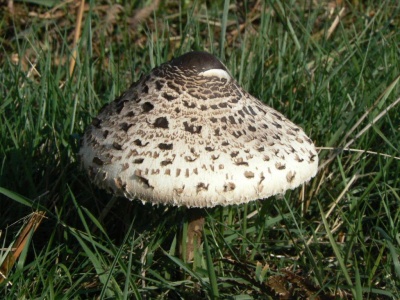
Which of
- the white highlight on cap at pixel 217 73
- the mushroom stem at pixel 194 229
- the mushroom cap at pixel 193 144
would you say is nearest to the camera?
the mushroom cap at pixel 193 144

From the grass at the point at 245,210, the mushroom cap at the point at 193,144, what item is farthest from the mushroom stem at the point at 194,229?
the mushroom cap at the point at 193,144

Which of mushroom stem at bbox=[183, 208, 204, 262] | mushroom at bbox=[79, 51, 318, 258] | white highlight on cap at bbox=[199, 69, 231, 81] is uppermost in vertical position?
white highlight on cap at bbox=[199, 69, 231, 81]

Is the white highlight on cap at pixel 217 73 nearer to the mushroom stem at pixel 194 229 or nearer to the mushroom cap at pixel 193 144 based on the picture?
the mushroom cap at pixel 193 144

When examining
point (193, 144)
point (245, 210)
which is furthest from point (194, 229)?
point (193, 144)

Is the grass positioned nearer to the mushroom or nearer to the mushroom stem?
the mushroom stem

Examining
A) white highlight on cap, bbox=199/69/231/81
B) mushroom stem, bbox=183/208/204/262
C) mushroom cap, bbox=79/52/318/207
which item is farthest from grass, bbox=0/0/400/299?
white highlight on cap, bbox=199/69/231/81

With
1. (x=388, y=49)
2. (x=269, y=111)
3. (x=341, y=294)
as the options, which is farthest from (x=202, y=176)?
(x=388, y=49)

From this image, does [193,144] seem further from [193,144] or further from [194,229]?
[194,229]
